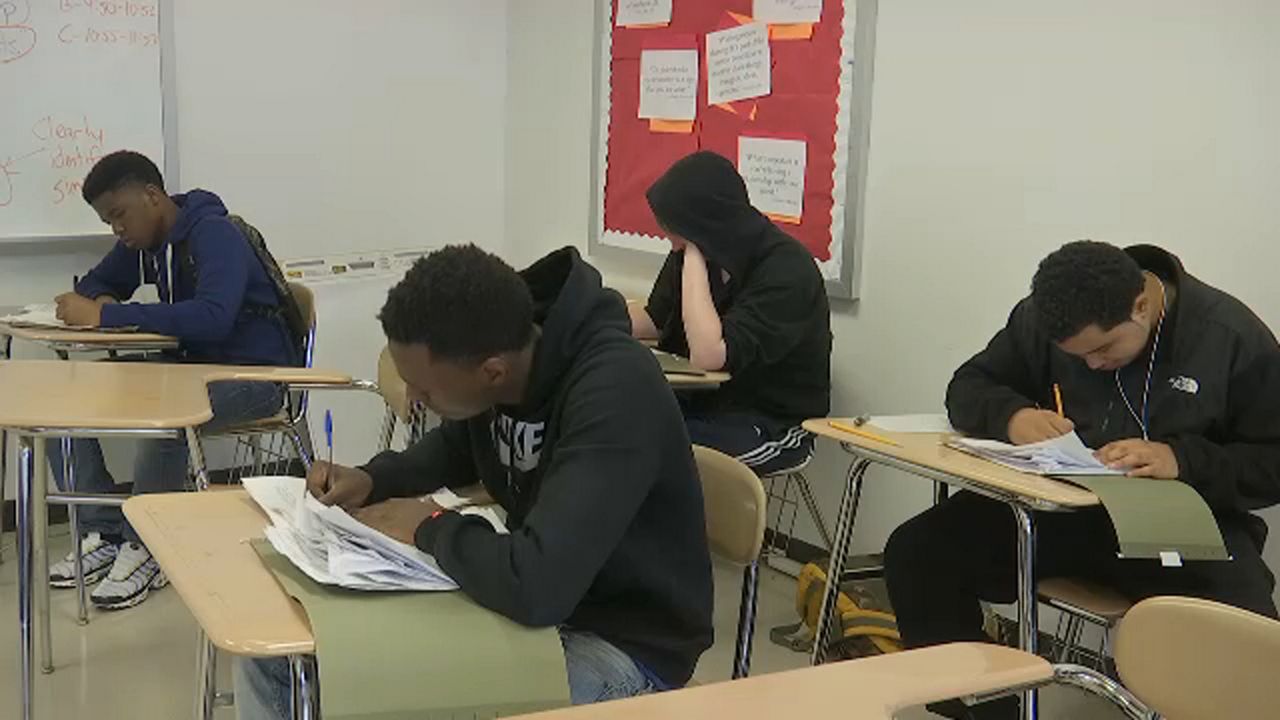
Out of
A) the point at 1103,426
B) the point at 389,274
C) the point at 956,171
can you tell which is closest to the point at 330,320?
the point at 389,274

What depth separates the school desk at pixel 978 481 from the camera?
210 centimetres

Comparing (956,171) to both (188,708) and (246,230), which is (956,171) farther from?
(188,708)

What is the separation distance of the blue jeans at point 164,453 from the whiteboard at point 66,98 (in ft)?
2.51

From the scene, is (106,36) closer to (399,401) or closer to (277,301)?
(277,301)

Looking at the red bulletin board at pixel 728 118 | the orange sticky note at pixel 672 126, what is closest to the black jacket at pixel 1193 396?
the red bulletin board at pixel 728 118

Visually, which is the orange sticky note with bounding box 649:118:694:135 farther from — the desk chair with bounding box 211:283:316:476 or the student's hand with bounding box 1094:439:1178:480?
the student's hand with bounding box 1094:439:1178:480

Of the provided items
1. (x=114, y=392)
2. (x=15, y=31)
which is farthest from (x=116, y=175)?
(x=114, y=392)

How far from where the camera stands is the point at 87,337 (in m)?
3.13

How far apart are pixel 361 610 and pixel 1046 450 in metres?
1.39

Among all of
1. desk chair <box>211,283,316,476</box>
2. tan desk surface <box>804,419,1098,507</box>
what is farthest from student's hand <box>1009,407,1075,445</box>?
desk chair <box>211,283,316,476</box>

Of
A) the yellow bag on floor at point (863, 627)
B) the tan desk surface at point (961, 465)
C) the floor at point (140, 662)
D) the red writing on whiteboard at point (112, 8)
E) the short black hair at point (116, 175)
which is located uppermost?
the red writing on whiteboard at point (112, 8)

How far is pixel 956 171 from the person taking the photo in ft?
10.6

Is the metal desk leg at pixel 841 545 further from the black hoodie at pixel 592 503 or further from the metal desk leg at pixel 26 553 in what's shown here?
the metal desk leg at pixel 26 553

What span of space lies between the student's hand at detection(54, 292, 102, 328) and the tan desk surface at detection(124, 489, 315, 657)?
1.64m
